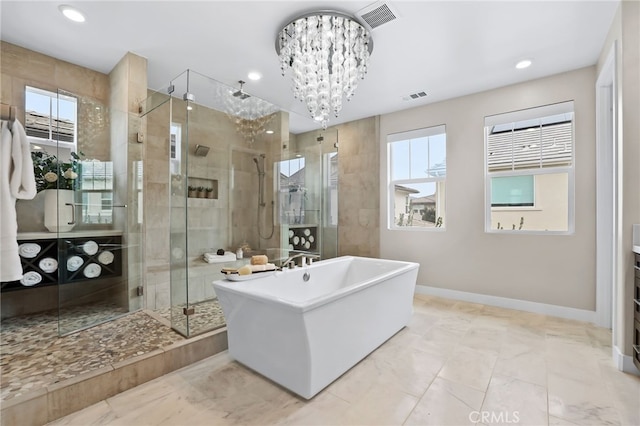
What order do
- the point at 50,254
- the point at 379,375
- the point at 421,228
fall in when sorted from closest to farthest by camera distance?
1. the point at 379,375
2. the point at 50,254
3. the point at 421,228

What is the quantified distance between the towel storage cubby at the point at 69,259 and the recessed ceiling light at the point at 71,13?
1.81m

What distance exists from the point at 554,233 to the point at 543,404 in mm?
2099

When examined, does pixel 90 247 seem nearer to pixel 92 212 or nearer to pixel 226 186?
pixel 92 212

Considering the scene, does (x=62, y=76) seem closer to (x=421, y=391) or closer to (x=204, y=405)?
(x=204, y=405)

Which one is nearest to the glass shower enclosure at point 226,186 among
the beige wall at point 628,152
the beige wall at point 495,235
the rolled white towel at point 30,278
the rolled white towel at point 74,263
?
the rolled white towel at point 74,263

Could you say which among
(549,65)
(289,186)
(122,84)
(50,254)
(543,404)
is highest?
(549,65)

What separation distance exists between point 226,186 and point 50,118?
172 centimetres

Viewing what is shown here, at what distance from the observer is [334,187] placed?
15.1ft

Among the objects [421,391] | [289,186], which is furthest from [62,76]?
[421,391]

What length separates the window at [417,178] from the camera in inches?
156

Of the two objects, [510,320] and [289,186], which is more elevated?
[289,186]

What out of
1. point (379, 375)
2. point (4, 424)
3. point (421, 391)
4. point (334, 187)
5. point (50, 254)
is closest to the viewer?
point (4, 424)

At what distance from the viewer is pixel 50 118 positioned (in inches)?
108

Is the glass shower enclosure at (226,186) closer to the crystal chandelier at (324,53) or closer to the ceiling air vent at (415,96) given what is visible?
the crystal chandelier at (324,53)
